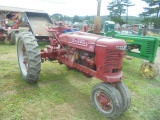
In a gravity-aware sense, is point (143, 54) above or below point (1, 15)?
below

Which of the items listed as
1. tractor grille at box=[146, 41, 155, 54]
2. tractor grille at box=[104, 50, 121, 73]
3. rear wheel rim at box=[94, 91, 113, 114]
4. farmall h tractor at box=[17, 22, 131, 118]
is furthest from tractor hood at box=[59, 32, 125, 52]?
tractor grille at box=[146, 41, 155, 54]

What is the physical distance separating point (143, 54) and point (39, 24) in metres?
5.60

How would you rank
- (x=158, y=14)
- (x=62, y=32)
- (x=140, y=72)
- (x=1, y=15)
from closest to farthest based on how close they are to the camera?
(x=62, y=32) < (x=140, y=72) < (x=1, y=15) < (x=158, y=14)

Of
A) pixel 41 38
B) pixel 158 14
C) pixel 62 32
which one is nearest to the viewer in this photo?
pixel 62 32

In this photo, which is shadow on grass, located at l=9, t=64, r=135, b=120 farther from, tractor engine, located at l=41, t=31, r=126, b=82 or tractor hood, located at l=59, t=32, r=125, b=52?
tractor hood, located at l=59, t=32, r=125, b=52

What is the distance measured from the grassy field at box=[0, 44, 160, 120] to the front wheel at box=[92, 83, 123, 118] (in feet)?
0.38

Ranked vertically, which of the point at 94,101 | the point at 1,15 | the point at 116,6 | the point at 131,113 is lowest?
the point at 131,113

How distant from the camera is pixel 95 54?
296 centimetres

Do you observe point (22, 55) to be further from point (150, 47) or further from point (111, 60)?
point (150, 47)

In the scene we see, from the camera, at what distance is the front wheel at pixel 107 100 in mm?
2621

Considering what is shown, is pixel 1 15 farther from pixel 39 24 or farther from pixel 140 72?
pixel 140 72

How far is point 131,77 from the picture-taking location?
482 centimetres

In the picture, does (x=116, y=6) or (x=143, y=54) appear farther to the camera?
(x=116, y=6)

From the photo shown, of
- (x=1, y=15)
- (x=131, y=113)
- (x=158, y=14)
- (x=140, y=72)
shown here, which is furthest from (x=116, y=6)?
(x=131, y=113)
